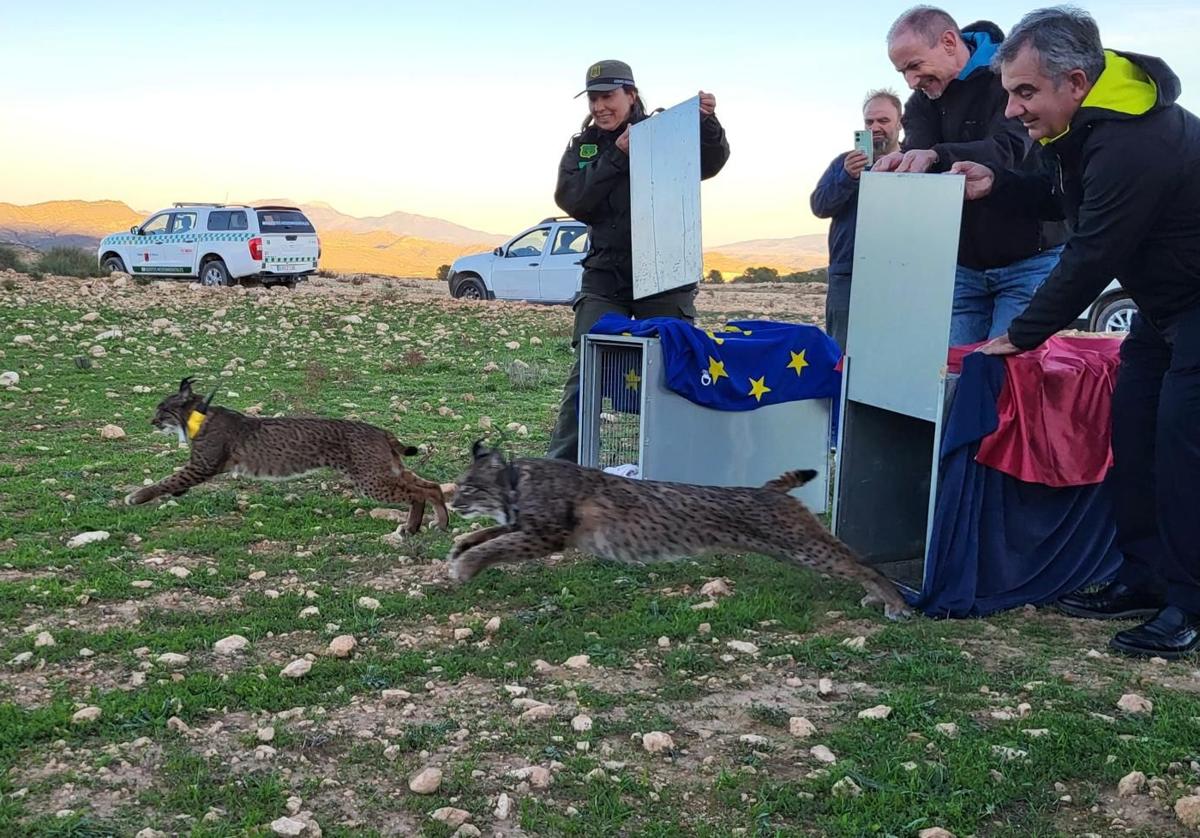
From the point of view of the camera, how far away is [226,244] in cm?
2597

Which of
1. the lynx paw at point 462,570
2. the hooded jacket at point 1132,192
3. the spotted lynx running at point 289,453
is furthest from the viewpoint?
the spotted lynx running at point 289,453

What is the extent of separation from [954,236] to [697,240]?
2077 millimetres

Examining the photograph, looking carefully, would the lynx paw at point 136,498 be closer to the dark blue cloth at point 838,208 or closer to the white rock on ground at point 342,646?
the white rock on ground at point 342,646

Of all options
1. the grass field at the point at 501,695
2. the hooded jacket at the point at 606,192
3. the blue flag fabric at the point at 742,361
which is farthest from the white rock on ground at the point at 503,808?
the hooded jacket at the point at 606,192

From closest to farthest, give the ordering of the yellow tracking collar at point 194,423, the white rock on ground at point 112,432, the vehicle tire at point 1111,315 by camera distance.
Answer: the yellow tracking collar at point 194,423 → the white rock on ground at point 112,432 → the vehicle tire at point 1111,315

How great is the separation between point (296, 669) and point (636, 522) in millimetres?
1882

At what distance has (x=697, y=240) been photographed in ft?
22.5

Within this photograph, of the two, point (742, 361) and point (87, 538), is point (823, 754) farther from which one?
point (87, 538)

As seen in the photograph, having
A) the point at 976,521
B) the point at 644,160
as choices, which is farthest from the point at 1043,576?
the point at 644,160

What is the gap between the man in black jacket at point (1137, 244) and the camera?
14.6 feet

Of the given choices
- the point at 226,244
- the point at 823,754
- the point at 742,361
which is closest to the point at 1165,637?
the point at 823,754

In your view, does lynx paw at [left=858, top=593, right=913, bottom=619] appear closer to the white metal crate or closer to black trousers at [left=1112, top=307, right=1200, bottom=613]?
black trousers at [left=1112, top=307, right=1200, bottom=613]

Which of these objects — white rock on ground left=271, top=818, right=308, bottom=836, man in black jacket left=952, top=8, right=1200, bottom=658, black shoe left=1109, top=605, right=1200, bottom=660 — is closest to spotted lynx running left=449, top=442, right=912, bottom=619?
black shoe left=1109, top=605, right=1200, bottom=660

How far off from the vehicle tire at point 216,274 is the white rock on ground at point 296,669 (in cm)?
2320
